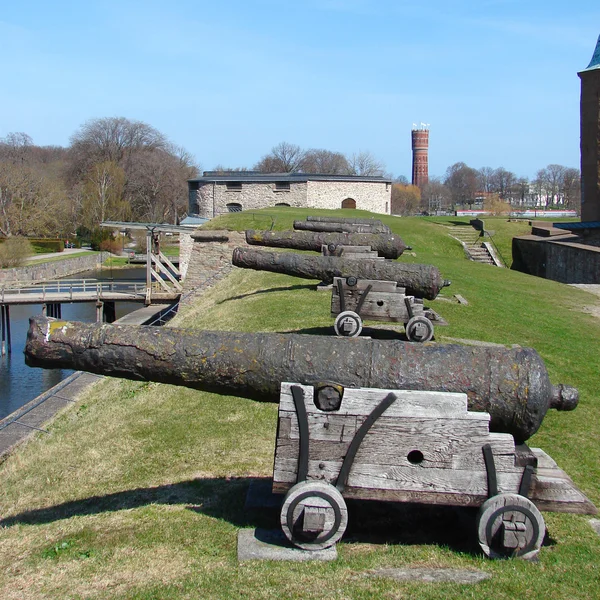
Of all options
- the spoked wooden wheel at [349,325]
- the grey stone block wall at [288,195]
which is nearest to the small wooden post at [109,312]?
the grey stone block wall at [288,195]

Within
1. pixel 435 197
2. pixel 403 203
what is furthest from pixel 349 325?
pixel 435 197

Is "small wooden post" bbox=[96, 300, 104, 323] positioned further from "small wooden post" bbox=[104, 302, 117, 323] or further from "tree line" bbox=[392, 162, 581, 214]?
"tree line" bbox=[392, 162, 581, 214]

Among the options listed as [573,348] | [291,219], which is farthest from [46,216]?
[573,348]

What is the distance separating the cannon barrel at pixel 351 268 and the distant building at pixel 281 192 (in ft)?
103

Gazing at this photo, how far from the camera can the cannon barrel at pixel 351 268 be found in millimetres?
9812

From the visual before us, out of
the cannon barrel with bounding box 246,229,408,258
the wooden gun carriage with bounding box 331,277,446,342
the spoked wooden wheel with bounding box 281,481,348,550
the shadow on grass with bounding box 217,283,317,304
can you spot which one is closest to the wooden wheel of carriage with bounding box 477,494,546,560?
the spoked wooden wheel with bounding box 281,481,348,550

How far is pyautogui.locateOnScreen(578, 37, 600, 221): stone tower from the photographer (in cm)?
2916

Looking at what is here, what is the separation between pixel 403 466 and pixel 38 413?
7.60m

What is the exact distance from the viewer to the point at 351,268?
34.6 feet

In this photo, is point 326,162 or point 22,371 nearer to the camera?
point 22,371

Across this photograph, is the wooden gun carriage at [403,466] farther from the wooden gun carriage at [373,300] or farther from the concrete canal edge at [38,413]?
the wooden gun carriage at [373,300]

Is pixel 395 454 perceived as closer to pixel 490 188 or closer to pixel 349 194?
pixel 349 194

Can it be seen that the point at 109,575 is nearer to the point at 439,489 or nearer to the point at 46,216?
the point at 439,489

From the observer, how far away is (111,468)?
6.13 meters
